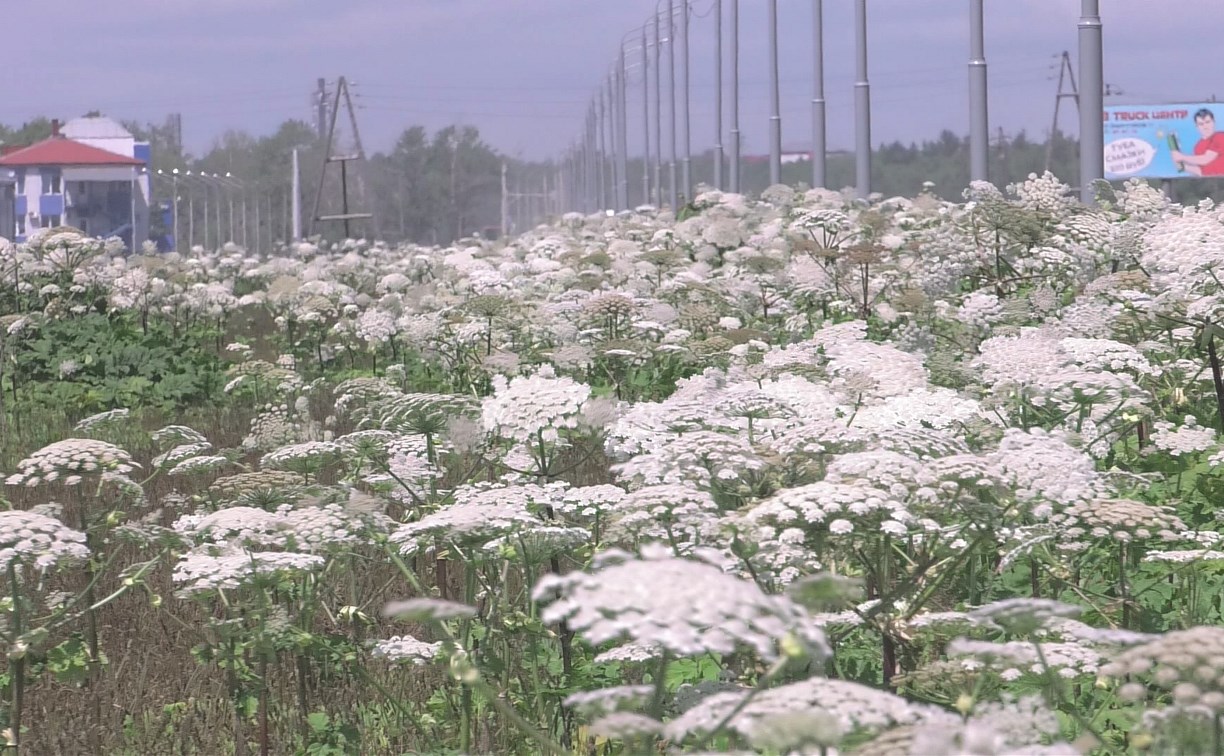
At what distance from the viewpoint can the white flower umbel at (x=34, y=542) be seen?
4023 millimetres

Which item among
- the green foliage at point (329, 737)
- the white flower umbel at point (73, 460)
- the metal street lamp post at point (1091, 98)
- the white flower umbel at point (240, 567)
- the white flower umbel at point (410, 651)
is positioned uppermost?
the metal street lamp post at point (1091, 98)

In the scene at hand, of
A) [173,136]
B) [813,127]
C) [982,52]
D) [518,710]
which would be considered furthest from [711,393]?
[173,136]

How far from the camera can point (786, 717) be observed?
2070 millimetres

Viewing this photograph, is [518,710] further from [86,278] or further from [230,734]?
[86,278]

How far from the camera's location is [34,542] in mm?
4211

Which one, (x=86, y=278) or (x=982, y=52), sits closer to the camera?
(x=982, y=52)

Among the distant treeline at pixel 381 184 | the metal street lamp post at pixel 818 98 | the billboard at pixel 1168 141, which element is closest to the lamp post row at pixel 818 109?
the metal street lamp post at pixel 818 98

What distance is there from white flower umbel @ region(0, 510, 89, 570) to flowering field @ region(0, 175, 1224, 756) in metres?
0.02

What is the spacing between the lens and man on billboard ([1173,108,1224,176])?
78062 millimetres

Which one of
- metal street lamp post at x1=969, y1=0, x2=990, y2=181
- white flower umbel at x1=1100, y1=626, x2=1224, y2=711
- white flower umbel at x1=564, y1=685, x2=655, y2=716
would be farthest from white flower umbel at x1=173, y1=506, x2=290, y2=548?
metal street lamp post at x1=969, y1=0, x2=990, y2=181

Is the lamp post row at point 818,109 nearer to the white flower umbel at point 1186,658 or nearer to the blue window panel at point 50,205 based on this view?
the white flower umbel at point 1186,658

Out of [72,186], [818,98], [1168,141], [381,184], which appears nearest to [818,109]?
[818,98]

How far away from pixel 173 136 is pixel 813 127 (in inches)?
6757

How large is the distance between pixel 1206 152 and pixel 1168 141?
6.55ft
